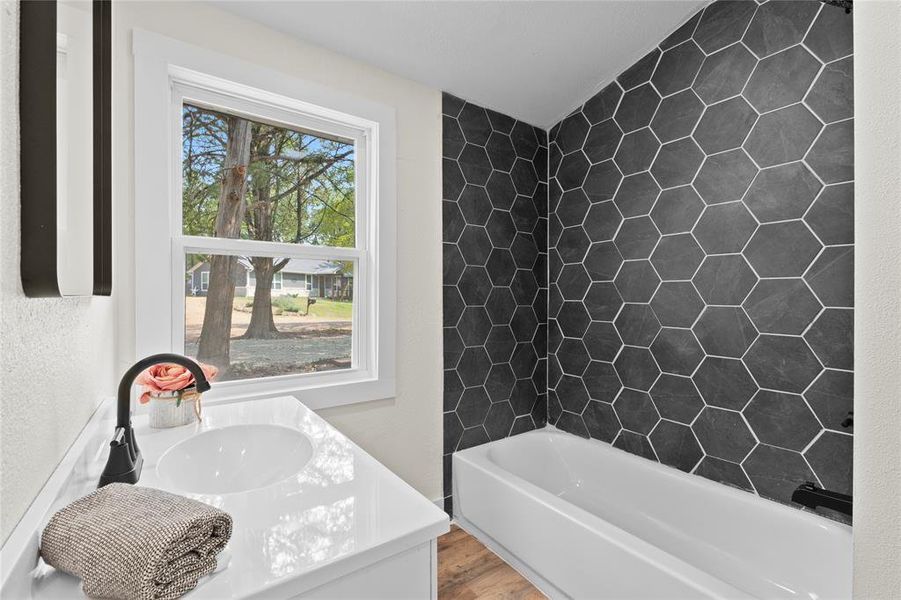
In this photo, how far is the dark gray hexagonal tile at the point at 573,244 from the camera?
8.40ft

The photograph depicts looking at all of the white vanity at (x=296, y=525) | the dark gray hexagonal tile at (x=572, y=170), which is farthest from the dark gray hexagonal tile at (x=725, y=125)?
the white vanity at (x=296, y=525)

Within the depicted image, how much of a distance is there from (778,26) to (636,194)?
2.76 ft

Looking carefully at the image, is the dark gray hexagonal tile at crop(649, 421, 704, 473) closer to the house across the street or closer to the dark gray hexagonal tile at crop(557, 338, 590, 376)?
the dark gray hexagonal tile at crop(557, 338, 590, 376)

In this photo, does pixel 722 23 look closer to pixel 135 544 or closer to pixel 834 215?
pixel 834 215

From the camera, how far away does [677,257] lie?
2.13m

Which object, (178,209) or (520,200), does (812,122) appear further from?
(178,209)

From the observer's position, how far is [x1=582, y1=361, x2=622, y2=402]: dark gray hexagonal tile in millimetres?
2398

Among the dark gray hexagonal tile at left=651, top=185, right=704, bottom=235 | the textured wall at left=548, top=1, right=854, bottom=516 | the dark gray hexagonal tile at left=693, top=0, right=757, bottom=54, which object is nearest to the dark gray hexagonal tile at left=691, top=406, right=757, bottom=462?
the textured wall at left=548, top=1, right=854, bottom=516

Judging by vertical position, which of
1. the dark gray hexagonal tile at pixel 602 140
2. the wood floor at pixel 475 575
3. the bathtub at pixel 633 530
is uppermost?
the dark gray hexagonal tile at pixel 602 140

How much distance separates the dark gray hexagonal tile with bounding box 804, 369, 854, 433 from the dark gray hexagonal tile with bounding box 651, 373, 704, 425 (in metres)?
0.43

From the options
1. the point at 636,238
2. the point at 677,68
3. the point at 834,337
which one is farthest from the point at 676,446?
the point at 677,68

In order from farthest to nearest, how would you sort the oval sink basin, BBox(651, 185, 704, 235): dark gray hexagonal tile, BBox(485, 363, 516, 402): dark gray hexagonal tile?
BBox(485, 363, 516, 402): dark gray hexagonal tile < BBox(651, 185, 704, 235): dark gray hexagonal tile < the oval sink basin

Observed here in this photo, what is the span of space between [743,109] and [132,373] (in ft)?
7.82

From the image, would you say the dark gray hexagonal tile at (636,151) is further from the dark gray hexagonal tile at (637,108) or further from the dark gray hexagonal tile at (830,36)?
the dark gray hexagonal tile at (830,36)
